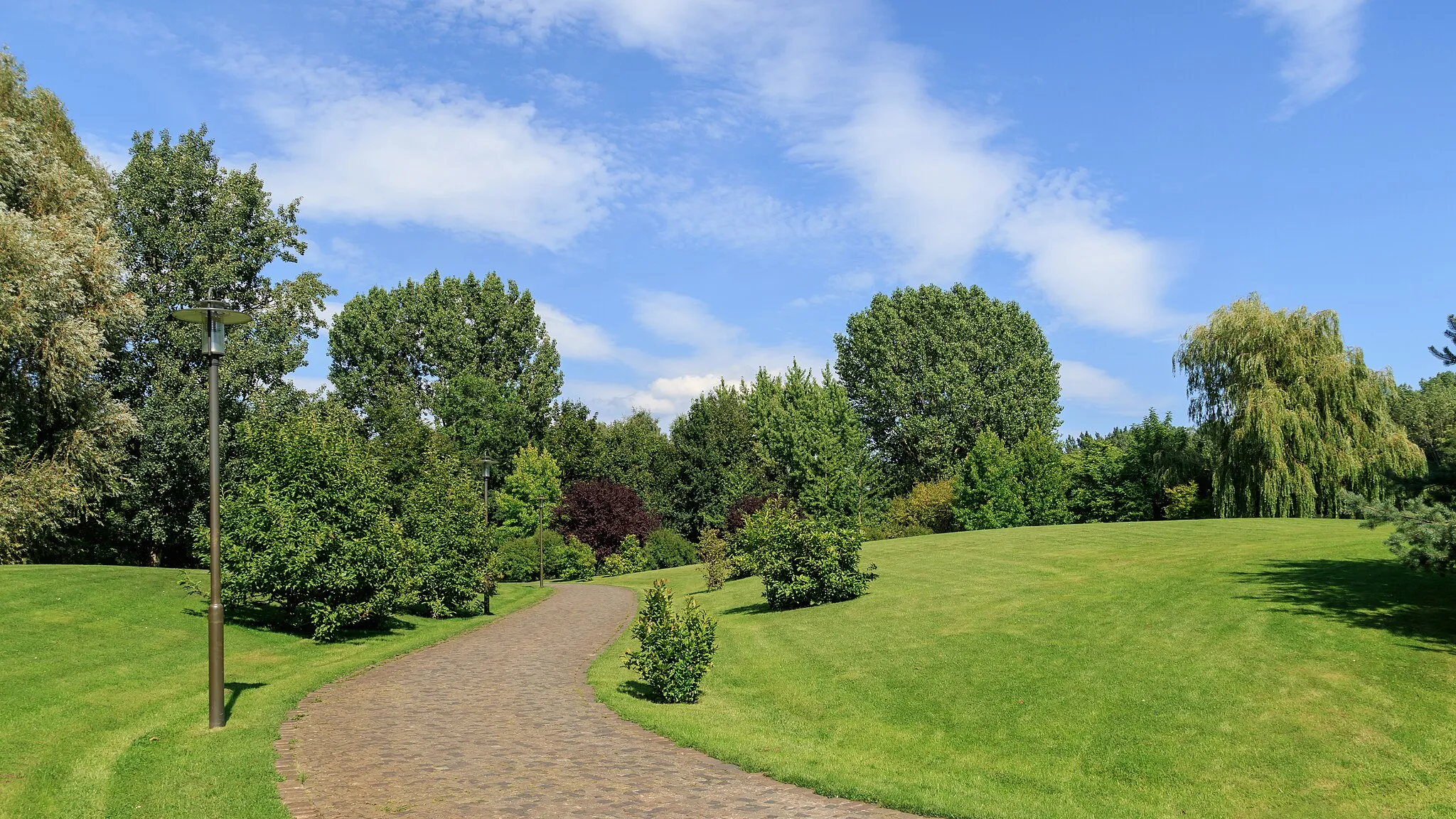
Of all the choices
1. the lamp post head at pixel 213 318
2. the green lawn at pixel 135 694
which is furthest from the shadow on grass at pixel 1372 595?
the lamp post head at pixel 213 318

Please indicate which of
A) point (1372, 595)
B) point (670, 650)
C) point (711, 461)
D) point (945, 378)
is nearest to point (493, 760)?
point (670, 650)

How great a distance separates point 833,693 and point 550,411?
192 ft

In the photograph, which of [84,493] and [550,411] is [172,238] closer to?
[84,493]

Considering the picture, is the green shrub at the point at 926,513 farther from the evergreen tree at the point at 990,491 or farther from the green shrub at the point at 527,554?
the green shrub at the point at 527,554

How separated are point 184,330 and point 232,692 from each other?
2788 centimetres

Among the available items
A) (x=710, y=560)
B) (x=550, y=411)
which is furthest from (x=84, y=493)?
(x=550, y=411)

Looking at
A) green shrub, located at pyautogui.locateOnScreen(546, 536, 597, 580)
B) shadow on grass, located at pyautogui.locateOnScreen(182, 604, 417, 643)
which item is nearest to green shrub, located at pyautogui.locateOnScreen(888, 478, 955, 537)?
green shrub, located at pyautogui.locateOnScreen(546, 536, 597, 580)

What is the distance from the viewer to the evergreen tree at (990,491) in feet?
176

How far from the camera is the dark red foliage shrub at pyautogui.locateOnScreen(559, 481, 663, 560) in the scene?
59406 mm

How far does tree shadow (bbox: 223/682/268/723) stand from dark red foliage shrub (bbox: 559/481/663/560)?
144 feet

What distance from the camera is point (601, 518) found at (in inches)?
2341

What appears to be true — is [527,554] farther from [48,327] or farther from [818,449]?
[48,327]

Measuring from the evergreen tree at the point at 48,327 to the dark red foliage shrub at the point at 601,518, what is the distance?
3161 cm

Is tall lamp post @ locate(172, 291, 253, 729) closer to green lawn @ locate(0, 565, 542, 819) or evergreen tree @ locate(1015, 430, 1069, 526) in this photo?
green lawn @ locate(0, 565, 542, 819)
